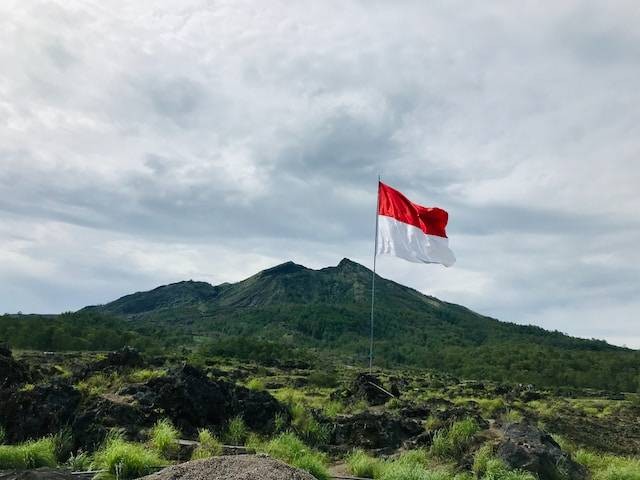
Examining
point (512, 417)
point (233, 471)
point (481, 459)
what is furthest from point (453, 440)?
point (233, 471)

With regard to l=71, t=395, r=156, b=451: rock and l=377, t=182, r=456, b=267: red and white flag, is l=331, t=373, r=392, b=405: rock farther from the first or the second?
l=71, t=395, r=156, b=451: rock

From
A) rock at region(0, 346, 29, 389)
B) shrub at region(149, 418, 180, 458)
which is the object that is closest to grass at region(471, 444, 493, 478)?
shrub at region(149, 418, 180, 458)

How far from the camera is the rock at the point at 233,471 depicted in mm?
7688

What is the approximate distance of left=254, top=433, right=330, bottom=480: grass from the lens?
1023 centimetres

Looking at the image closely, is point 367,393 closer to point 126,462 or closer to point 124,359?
point 124,359

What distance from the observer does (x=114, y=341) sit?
84.9 metres

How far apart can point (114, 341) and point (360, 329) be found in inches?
4586

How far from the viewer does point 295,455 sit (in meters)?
11.3

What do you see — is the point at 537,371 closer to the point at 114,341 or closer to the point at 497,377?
the point at 497,377

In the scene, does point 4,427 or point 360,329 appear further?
point 360,329

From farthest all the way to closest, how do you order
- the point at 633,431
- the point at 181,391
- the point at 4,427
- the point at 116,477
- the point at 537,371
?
1. the point at 537,371
2. the point at 633,431
3. the point at 181,391
4. the point at 4,427
5. the point at 116,477

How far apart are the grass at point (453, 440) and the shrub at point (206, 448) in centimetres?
534

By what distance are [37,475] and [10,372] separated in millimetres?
9351

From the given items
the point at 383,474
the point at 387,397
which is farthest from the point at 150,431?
the point at 387,397
